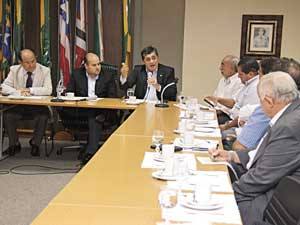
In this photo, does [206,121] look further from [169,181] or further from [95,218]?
[95,218]

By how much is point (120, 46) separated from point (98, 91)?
118 centimetres

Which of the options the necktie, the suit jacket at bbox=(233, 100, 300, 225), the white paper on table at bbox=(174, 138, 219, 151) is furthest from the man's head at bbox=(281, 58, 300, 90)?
the necktie

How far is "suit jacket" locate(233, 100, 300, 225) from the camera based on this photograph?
235 cm

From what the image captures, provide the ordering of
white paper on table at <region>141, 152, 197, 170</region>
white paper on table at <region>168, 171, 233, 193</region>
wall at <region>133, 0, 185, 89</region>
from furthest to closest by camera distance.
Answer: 1. wall at <region>133, 0, 185, 89</region>
2. white paper on table at <region>141, 152, 197, 170</region>
3. white paper on table at <region>168, 171, 233, 193</region>

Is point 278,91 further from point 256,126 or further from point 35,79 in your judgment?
point 35,79

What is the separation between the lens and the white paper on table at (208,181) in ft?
7.04

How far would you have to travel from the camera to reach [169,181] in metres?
2.25

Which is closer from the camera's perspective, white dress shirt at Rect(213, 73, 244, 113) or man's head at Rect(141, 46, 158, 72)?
man's head at Rect(141, 46, 158, 72)

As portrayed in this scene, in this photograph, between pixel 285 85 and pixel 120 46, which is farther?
pixel 120 46

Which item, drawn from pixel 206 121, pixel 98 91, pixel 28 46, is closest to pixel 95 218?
pixel 206 121

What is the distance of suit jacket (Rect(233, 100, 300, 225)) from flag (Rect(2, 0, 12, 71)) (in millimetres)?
4728

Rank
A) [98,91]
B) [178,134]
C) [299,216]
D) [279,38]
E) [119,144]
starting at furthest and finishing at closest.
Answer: [279,38]
[98,91]
[178,134]
[119,144]
[299,216]

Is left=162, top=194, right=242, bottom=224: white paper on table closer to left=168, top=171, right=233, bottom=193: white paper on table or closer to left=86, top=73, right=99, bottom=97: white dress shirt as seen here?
left=168, top=171, right=233, bottom=193: white paper on table

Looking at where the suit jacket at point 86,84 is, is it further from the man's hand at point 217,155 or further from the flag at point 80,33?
the man's hand at point 217,155
